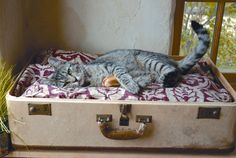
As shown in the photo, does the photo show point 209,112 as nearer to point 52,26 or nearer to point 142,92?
point 142,92

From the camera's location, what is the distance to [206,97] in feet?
2.92

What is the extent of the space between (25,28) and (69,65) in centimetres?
34

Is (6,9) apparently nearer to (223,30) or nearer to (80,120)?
(80,120)

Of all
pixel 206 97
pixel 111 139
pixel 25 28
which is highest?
pixel 25 28

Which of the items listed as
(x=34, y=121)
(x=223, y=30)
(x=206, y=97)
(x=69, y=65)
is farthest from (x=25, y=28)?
(x=223, y=30)

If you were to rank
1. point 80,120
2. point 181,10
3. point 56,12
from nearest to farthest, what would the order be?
point 80,120, point 56,12, point 181,10

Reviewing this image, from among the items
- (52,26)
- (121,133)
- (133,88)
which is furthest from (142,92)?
(52,26)

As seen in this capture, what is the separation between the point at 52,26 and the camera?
4.15 ft

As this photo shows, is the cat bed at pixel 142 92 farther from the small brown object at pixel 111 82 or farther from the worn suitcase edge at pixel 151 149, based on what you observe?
the worn suitcase edge at pixel 151 149

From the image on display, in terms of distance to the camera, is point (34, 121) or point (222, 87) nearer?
point (34, 121)

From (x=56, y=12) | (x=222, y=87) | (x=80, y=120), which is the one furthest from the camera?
(x=56, y=12)

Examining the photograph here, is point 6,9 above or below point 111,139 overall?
above

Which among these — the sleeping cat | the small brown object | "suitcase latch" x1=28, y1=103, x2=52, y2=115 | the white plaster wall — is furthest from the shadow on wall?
"suitcase latch" x1=28, y1=103, x2=52, y2=115

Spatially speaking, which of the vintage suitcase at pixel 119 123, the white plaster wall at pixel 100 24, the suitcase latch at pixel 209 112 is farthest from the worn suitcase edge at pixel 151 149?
the white plaster wall at pixel 100 24
